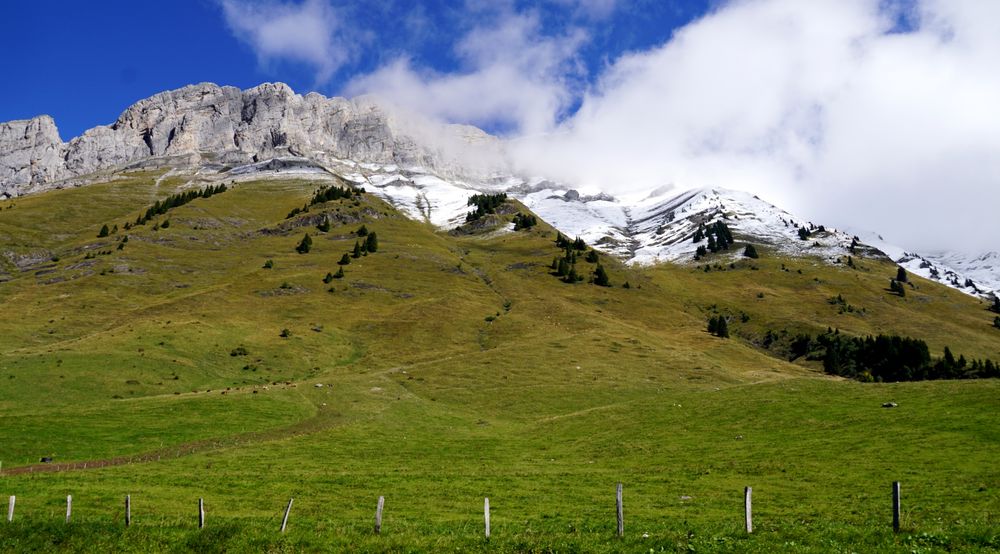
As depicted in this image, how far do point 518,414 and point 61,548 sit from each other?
61460 millimetres

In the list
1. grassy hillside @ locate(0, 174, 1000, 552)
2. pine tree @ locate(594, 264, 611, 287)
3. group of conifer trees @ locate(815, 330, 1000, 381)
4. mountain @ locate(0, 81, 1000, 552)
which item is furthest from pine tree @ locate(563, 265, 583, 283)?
group of conifer trees @ locate(815, 330, 1000, 381)

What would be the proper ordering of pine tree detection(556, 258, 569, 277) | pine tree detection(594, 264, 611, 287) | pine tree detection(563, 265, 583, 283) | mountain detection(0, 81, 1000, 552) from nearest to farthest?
mountain detection(0, 81, 1000, 552), pine tree detection(563, 265, 583, 283), pine tree detection(594, 264, 611, 287), pine tree detection(556, 258, 569, 277)

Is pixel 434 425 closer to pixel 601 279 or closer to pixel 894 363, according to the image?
pixel 894 363

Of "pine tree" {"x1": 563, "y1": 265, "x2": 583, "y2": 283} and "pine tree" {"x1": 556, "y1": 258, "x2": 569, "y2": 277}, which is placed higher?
"pine tree" {"x1": 556, "y1": 258, "x2": 569, "y2": 277}

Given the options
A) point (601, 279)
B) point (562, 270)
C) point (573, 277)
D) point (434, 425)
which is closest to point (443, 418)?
point (434, 425)

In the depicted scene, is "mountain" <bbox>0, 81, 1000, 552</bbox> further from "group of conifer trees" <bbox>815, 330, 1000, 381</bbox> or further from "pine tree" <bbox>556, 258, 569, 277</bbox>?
"pine tree" <bbox>556, 258, 569, 277</bbox>

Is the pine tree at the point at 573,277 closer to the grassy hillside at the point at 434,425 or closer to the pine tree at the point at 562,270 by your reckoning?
the pine tree at the point at 562,270

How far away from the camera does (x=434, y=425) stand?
74875 millimetres

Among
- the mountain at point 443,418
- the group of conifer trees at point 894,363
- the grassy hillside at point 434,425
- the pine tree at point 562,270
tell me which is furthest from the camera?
the pine tree at point 562,270

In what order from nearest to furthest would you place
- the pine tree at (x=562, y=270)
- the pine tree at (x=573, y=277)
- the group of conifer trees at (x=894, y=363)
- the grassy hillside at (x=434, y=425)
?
1. the grassy hillside at (x=434, y=425)
2. the group of conifer trees at (x=894, y=363)
3. the pine tree at (x=573, y=277)
4. the pine tree at (x=562, y=270)

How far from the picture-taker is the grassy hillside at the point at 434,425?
27484 mm

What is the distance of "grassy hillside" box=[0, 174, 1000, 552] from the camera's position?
27.5m

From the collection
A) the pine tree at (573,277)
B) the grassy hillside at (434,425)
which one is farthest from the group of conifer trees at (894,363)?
the pine tree at (573,277)

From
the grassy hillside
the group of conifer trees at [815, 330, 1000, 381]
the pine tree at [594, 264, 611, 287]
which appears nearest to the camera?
the grassy hillside
